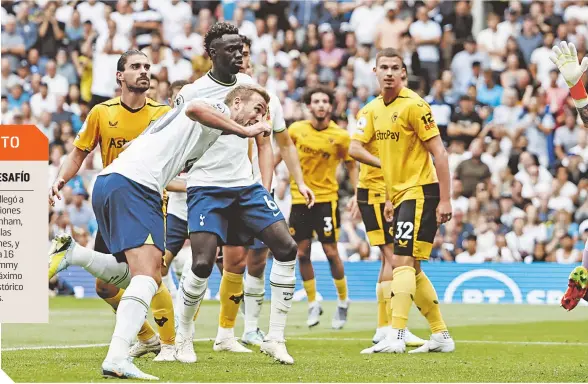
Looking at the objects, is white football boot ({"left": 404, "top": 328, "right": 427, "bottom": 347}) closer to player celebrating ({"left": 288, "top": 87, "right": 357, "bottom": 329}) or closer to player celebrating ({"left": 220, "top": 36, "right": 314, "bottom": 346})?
player celebrating ({"left": 220, "top": 36, "right": 314, "bottom": 346})

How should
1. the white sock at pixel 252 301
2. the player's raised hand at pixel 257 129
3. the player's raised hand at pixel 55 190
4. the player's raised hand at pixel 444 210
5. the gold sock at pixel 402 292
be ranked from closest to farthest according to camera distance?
the player's raised hand at pixel 257 129
the player's raised hand at pixel 55 190
the player's raised hand at pixel 444 210
the gold sock at pixel 402 292
the white sock at pixel 252 301

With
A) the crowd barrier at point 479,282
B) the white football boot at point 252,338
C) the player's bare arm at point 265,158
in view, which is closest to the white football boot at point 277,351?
the player's bare arm at point 265,158

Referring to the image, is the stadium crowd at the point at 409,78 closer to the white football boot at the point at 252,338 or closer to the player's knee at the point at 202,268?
the white football boot at the point at 252,338

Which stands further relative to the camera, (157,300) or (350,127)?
(350,127)

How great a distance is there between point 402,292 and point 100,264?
287 centimetres

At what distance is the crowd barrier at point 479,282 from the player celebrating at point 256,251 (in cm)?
762

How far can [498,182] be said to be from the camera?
74.8ft

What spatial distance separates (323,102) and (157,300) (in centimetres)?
614

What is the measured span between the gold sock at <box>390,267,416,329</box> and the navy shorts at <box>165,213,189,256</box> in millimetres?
2478

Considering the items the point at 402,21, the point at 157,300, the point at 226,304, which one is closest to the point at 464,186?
the point at 402,21

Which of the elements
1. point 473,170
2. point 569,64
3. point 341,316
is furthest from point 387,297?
point 473,170

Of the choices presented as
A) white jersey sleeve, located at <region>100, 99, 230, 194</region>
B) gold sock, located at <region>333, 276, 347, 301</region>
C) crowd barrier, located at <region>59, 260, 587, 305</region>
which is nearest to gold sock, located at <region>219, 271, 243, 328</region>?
white jersey sleeve, located at <region>100, 99, 230, 194</region>

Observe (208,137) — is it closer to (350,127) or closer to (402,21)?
(350,127)

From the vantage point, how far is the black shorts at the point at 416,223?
436 inches
